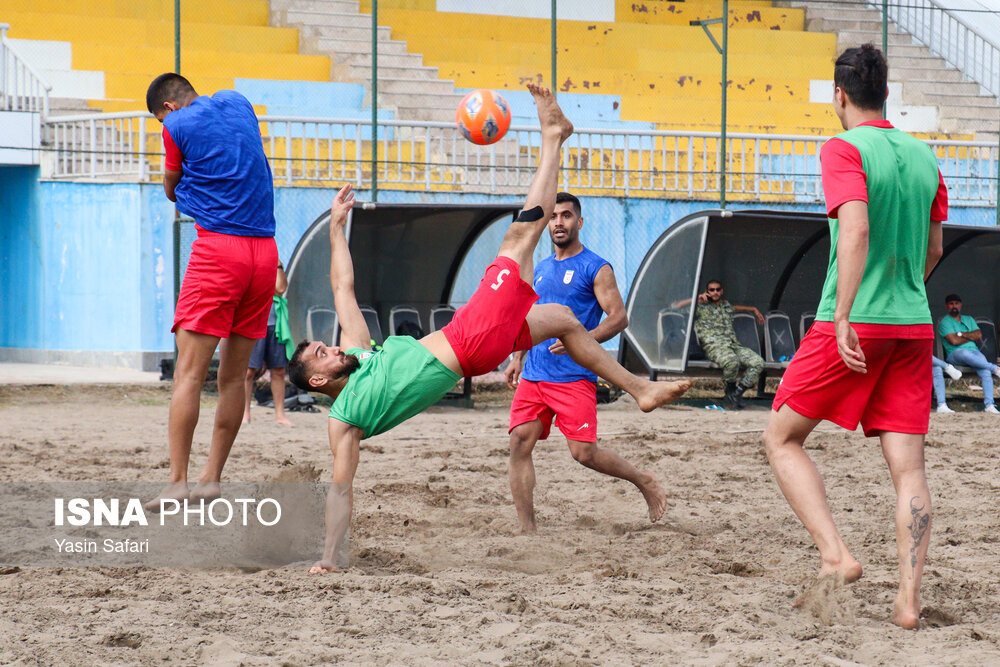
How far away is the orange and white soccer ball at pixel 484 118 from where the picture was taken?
278 inches

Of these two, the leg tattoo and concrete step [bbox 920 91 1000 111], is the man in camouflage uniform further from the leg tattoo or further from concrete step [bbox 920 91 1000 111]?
concrete step [bbox 920 91 1000 111]

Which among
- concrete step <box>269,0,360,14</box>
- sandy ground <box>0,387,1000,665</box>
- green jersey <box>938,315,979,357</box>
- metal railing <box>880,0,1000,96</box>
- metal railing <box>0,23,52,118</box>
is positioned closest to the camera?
sandy ground <box>0,387,1000,665</box>

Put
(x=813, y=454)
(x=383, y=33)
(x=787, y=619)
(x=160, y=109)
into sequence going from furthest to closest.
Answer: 1. (x=383, y=33)
2. (x=813, y=454)
3. (x=160, y=109)
4. (x=787, y=619)

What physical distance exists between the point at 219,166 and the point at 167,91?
47cm

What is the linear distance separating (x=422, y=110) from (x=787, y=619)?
14.0 m

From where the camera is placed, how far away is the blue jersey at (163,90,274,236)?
514cm

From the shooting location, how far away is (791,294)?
45.8 ft

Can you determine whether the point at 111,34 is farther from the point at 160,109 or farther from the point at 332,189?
the point at 160,109

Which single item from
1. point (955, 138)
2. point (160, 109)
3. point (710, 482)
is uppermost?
point (955, 138)

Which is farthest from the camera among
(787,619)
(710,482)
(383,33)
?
(383,33)

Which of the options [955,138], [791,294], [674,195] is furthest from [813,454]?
[955,138]

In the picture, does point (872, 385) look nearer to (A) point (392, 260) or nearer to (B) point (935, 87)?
(A) point (392, 260)

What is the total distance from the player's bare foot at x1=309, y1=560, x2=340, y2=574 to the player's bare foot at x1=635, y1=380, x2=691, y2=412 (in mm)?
1529

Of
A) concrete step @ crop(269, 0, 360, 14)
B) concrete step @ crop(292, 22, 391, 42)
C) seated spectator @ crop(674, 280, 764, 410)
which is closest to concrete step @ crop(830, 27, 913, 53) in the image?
concrete step @ crop(292, 22, 391, 42)
